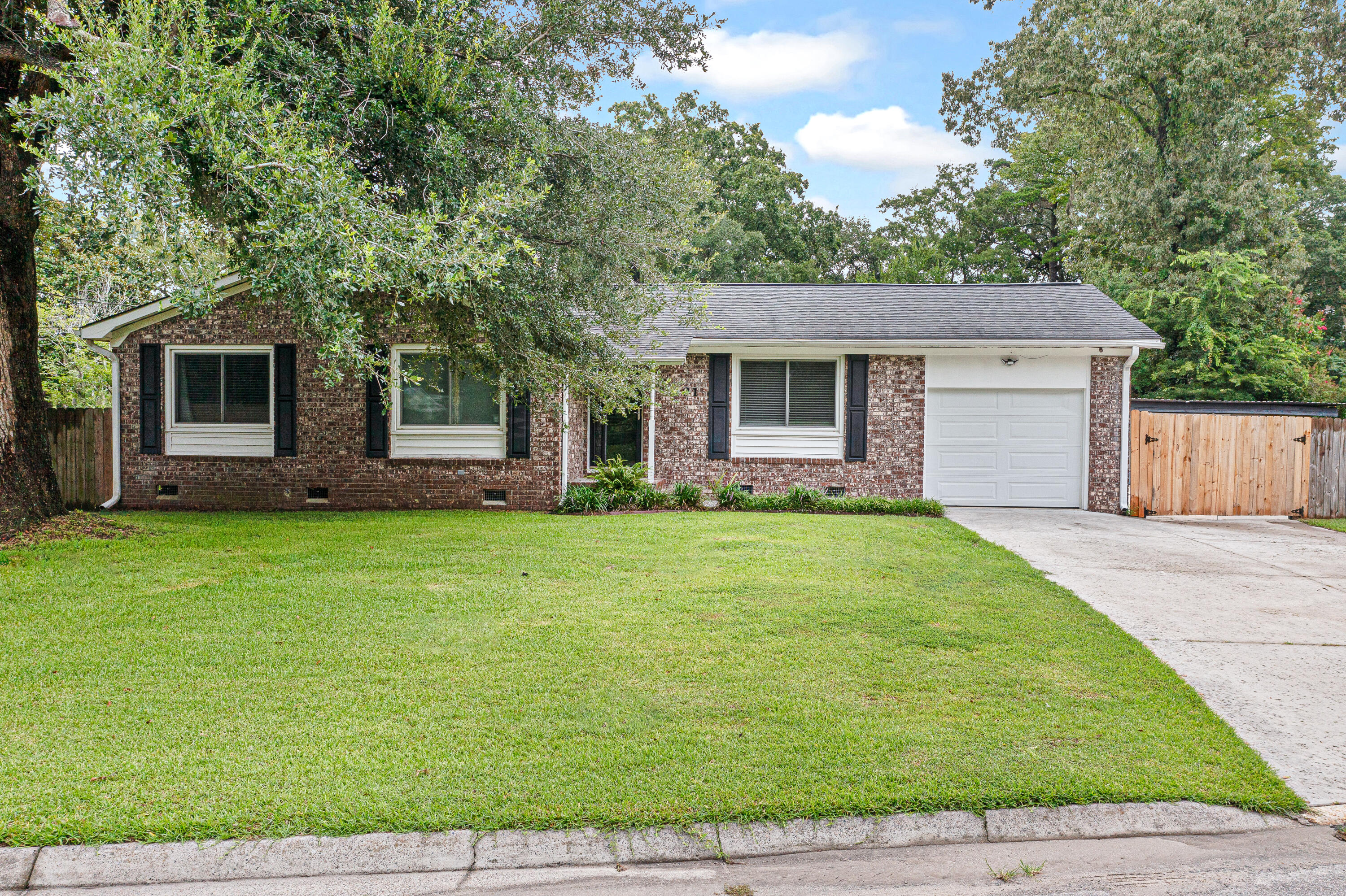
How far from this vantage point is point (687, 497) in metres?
12.6

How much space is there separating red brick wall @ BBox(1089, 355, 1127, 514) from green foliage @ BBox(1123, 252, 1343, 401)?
574 centimetres

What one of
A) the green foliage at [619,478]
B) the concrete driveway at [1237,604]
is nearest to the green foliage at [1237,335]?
the concrete driveway at [1237,604]

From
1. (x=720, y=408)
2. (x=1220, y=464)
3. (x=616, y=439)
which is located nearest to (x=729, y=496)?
(x=720, y=408)

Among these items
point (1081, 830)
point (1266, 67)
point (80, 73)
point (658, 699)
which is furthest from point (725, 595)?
point (1266, 67)

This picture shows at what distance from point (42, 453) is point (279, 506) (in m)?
3.58

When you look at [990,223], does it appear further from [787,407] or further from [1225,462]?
[787,407]

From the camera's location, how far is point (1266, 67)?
64.8 ft

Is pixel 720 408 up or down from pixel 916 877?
up

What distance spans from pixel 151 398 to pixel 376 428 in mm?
3488

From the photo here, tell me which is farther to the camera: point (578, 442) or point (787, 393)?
point (787, 393)

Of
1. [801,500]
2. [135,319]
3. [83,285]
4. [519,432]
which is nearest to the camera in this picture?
[135,319]

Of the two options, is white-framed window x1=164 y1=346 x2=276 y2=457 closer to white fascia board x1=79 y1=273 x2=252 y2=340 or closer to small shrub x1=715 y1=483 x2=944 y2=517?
white fascia board x1=79 y1=273 x2=252 y2=340

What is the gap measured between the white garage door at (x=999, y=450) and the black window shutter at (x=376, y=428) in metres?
8.70

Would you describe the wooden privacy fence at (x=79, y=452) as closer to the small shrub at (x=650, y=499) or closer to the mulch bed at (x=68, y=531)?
the mulch bed at (x=68, y=531)
